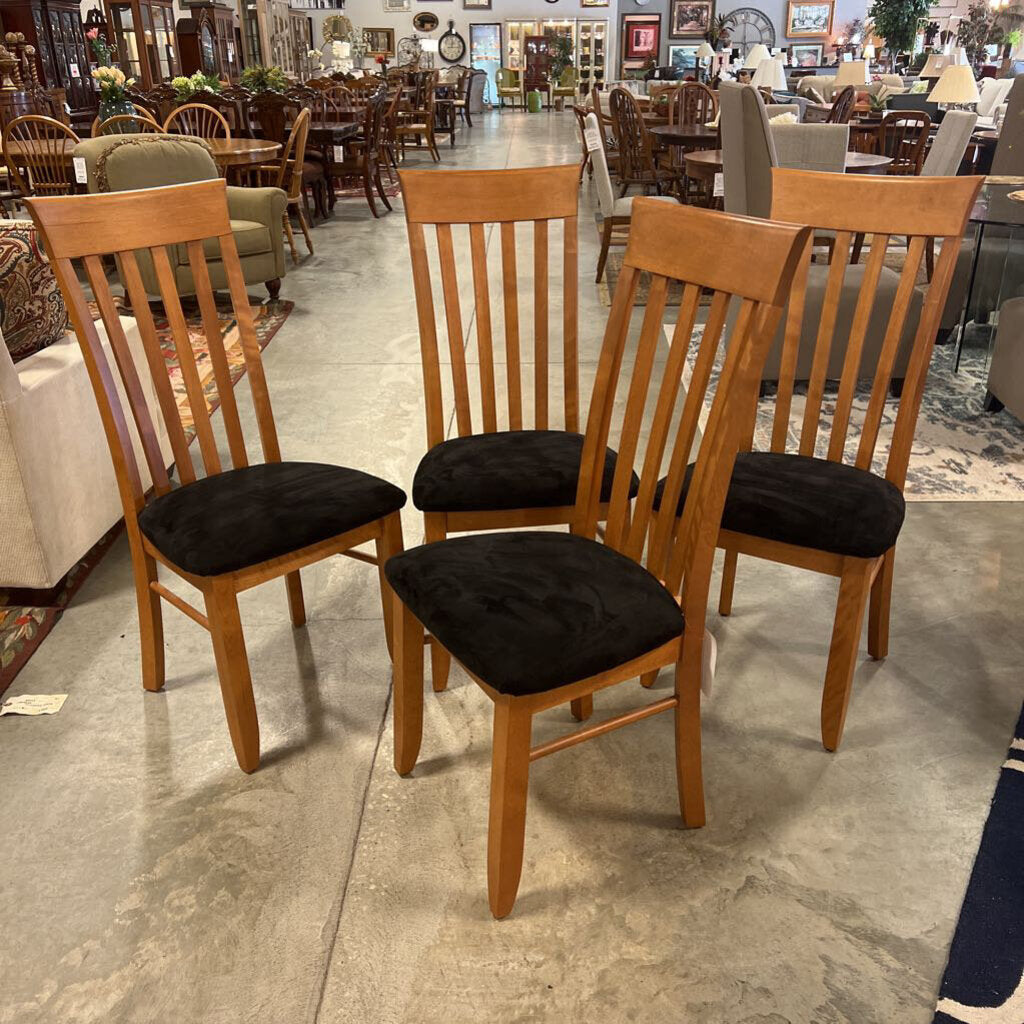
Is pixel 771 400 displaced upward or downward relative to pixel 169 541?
downward

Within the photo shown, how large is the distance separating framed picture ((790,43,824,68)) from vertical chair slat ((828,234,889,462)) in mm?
23080

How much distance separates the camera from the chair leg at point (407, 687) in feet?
5.21

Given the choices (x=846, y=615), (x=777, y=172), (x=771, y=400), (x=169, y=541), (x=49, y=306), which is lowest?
(x=771, y=400)

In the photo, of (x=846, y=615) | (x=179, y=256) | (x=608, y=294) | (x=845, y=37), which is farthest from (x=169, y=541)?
(x=845, y=37)

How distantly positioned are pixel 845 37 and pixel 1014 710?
78.8 feet

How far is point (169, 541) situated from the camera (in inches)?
63.9

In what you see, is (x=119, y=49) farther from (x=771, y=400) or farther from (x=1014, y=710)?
(x=1014, y=710)

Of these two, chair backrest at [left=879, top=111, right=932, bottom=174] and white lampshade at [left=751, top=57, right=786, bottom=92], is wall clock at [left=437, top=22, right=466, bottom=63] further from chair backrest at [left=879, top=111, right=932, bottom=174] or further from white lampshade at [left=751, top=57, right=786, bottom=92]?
chair backrest at [left=879, top=111, right=932, bottom=174]

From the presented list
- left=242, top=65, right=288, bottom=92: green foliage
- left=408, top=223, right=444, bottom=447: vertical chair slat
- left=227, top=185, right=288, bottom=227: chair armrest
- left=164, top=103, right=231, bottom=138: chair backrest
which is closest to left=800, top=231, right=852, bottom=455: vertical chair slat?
left=408, top=223, right=444, bottom=447: vertical chair slat

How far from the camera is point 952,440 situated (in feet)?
10.6

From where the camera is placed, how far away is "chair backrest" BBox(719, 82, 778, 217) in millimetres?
3416

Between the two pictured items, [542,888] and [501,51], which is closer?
[542,888]

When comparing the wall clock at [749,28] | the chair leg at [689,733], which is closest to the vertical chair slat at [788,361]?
the chair leg at [689,733]

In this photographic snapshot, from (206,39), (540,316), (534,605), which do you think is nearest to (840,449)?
(540,316)
